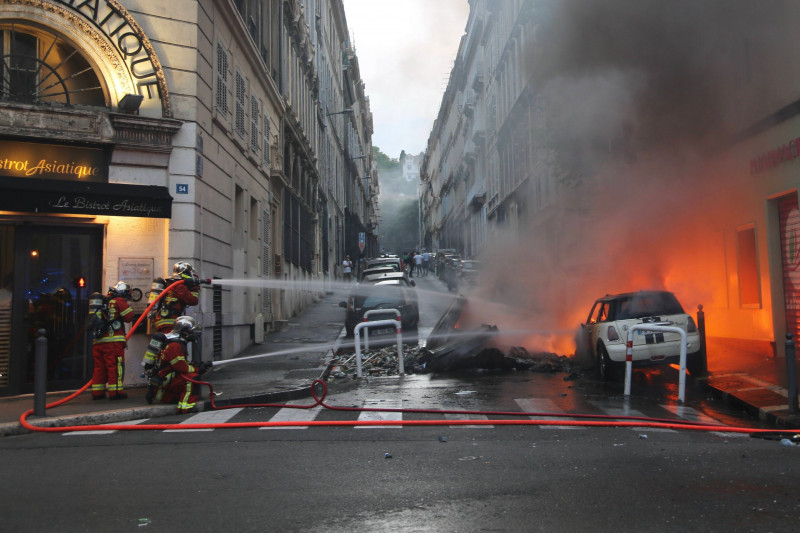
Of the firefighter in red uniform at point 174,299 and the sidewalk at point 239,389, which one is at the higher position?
the firefighter in red uniform at point 174,299

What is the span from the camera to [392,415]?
761 centimetres

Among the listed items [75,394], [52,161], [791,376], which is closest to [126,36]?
[52,161]

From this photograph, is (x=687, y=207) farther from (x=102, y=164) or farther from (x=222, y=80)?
(x=102, y=164)

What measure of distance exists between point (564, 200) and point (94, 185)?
43.8ft

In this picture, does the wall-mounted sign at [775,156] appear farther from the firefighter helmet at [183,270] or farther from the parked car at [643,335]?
the firefighter helmet at [183,270]

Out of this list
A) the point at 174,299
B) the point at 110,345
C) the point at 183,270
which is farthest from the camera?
the point at 183,270

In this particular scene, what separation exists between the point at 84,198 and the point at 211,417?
156 inches

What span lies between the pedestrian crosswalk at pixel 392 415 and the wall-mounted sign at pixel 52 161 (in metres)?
4.20

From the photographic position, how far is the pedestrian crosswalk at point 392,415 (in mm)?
6898

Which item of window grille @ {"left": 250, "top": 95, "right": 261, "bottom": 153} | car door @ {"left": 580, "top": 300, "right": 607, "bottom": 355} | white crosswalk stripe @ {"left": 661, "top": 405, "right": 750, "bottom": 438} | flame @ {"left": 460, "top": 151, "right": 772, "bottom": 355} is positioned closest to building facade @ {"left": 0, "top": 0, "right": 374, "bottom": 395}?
window grille @ {"left": 250, "top": 95, "right": 261, "bottom": 153}

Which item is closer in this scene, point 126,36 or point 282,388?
point 282,388

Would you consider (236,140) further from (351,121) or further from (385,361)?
Answer: (351,121)

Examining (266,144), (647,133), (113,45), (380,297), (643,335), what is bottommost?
(643,335)

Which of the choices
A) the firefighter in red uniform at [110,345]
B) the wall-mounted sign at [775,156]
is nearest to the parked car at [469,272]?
the wall-mounted sign at [775,156]
